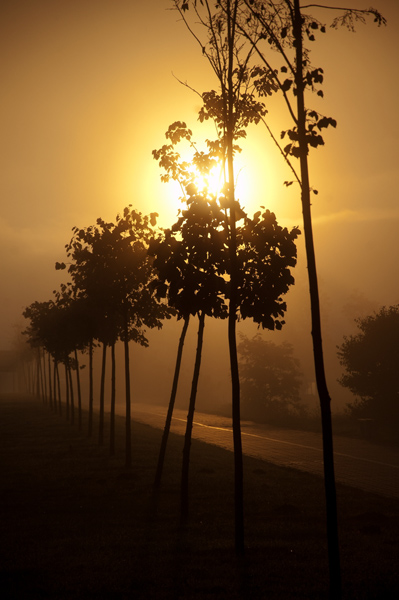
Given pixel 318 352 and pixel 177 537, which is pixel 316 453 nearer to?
pixel 177 537

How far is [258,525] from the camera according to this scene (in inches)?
555

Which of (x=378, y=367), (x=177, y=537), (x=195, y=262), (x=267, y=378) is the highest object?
(x=195, y=262)

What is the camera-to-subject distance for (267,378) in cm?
6088

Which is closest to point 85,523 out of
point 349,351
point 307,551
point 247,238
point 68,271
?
point 307,551

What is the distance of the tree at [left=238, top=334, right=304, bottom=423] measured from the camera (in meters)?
60.3

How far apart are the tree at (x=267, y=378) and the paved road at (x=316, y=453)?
51.9 feet

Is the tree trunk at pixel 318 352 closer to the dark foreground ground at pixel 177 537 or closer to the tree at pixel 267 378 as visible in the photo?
the dark foreground ground at pixel 177 537

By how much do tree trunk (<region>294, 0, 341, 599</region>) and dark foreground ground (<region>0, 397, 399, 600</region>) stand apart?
910 mm

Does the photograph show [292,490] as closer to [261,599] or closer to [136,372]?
[261,599]

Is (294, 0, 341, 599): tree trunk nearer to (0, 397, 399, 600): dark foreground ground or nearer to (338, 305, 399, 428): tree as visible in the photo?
(0, 397, 399, 600): dark foreground ground

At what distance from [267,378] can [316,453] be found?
105 ft

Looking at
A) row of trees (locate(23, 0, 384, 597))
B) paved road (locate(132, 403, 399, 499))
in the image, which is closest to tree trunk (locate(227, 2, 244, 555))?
row of trees (locate(23, 0, 384, 597))

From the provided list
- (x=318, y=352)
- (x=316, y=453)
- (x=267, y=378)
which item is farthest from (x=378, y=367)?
(x=318, y=352)

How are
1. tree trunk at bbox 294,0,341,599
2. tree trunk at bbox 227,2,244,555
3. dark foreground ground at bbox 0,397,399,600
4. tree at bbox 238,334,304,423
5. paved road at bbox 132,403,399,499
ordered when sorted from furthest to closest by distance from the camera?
tree at bbox 238,334,304,423
paved road at bbox 132,403,399,499
tree trunk at bbox 227,2,244,555
dark foreground ground at bbox 0,397,399,600
tree trunk at bbox 294,0,341,599
